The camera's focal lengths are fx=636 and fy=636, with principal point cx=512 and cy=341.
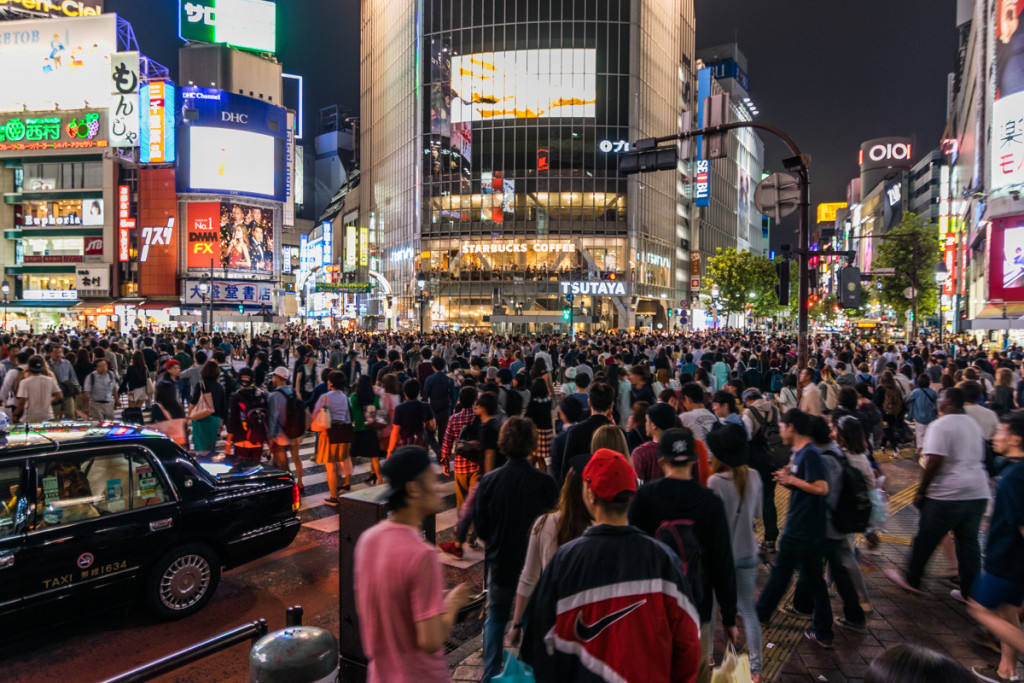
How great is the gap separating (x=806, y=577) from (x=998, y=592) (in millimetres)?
1170

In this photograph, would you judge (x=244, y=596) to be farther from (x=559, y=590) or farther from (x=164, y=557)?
(x=559, y=590)

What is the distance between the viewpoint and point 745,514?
420cm

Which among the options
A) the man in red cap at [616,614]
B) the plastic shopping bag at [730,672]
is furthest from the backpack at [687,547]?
the man in red cap at [616,614]

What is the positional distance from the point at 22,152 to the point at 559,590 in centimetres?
7391

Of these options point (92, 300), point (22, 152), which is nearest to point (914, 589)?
point (92, 300)

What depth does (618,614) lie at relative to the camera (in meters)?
2.30

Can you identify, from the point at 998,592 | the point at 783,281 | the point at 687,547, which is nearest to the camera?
the point at 687,547

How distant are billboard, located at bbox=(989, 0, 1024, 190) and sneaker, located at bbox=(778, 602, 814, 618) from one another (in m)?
35.9

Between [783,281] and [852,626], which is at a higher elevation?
[783,281]

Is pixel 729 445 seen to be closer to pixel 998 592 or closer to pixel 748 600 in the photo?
pixel 748 600

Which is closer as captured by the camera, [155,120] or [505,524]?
[505,524]

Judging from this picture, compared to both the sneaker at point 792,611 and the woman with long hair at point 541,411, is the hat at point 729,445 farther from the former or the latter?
the woman with long hair at point 541,411

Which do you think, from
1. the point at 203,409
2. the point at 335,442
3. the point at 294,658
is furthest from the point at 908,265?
the point at 294,658

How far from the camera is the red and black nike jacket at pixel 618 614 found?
230cm
